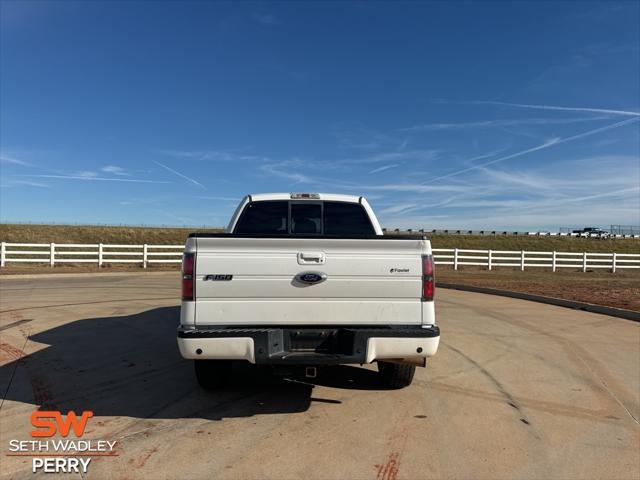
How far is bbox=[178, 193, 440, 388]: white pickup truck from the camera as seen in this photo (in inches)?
153

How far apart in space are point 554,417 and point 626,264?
101 ft

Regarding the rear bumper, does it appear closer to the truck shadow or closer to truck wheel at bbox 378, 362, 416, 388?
the truck shadow

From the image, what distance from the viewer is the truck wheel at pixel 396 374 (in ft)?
16.4

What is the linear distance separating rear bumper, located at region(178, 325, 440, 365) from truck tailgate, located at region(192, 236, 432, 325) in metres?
0.08

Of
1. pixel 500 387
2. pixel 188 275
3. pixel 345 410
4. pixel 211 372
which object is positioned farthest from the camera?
pixel 500 387

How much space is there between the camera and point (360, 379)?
18.0 ft

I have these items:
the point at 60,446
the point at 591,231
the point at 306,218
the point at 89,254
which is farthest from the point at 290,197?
the point at 591,231

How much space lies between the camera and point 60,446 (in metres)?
3.68

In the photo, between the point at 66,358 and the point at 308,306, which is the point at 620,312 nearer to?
the point at 308,306

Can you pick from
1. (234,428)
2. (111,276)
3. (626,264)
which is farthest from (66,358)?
(626,264)

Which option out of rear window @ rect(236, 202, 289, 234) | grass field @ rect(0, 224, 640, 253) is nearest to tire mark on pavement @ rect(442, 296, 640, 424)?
rear window @ rect(236, 202, 289, 234)

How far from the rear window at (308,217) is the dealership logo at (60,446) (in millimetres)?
2935

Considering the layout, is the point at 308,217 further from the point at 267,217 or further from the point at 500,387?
the point at 500,387

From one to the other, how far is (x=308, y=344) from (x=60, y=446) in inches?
79.9
